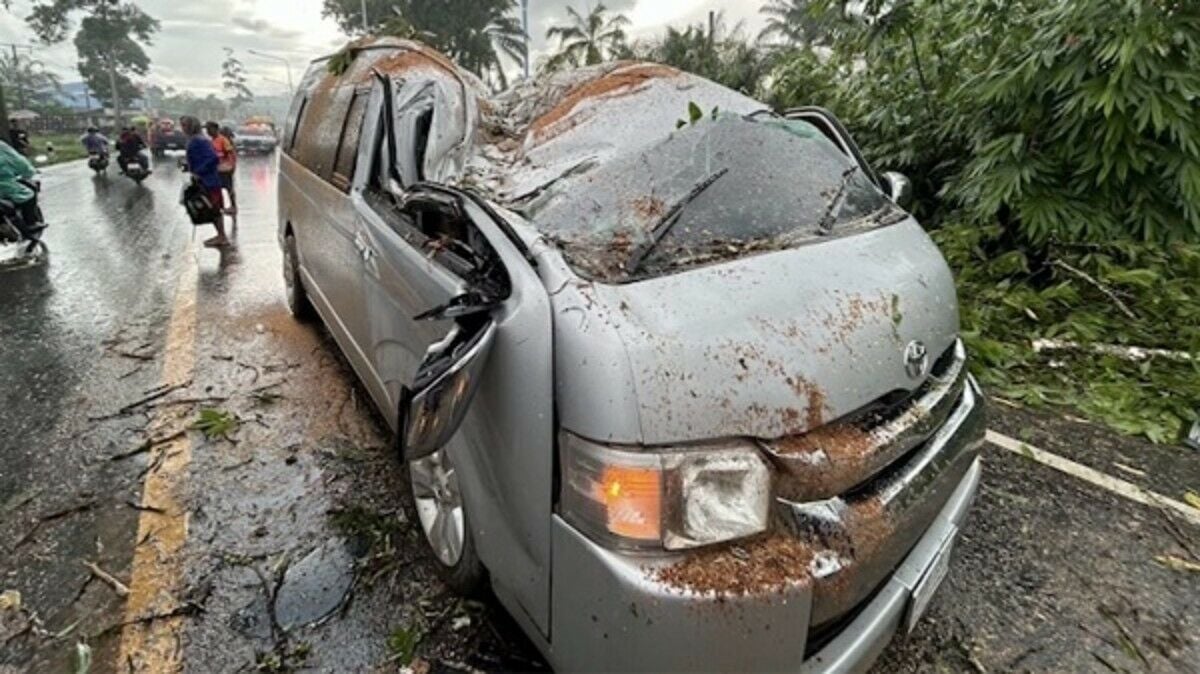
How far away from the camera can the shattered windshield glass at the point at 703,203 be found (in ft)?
6.60

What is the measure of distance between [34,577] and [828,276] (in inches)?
115

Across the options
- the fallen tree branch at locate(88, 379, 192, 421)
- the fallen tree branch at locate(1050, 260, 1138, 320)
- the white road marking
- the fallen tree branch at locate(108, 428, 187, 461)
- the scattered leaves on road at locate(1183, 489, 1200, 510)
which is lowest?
the fallen tree branch at locate(88, 379, 192, 421)

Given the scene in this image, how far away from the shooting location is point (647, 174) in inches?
93.4

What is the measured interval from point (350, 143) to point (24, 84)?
224ft

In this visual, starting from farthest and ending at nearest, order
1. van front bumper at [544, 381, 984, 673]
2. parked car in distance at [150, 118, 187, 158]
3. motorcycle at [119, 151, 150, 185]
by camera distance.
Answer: parked car in distance at [150, 118, 187, 158]
motorcycle at [119, 151, 150, 185]
van front bumper at [544, 381, 984, 673]

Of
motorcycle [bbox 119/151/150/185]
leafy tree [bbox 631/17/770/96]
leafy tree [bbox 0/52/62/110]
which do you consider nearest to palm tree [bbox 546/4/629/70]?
leafy tree [bbox 631/17/770/96]

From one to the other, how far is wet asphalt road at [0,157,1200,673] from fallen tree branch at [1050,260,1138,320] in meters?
1.45

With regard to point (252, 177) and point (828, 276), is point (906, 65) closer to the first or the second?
point (828, 276)

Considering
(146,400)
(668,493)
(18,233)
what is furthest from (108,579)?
(18,233)

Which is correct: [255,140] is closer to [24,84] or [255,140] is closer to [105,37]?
[105,37]

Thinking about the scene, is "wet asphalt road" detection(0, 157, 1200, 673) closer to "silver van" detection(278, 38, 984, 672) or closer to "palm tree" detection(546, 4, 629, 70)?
"silver van" detection(278, 38, 984, 672)

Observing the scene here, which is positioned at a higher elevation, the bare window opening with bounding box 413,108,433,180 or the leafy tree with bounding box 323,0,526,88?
the leafy tree with bounding box 323,0,526,88

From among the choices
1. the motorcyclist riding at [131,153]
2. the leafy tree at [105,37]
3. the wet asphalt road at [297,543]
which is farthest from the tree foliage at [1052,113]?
the leafy tree at [105,37]

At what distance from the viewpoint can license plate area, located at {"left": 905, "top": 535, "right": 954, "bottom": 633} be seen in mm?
1799
